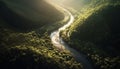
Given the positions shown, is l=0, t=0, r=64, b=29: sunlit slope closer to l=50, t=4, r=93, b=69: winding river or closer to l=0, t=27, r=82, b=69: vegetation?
l=50, t=4, r=93, b=69: winding river

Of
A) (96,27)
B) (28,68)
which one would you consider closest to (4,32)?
(28,68)

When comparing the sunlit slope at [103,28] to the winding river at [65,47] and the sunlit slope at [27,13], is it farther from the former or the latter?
the sunlit slope at [27,13]

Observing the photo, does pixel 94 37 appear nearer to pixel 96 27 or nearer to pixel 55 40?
pixel 96 27

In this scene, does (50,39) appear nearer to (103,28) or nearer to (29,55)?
(103,28)

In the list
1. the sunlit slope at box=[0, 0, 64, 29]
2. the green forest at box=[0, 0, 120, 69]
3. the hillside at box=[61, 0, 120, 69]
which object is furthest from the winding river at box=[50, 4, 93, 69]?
the sunlit slope at box=[0, 0, 64, 29]

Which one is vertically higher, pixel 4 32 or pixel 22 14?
pixel 22 14
